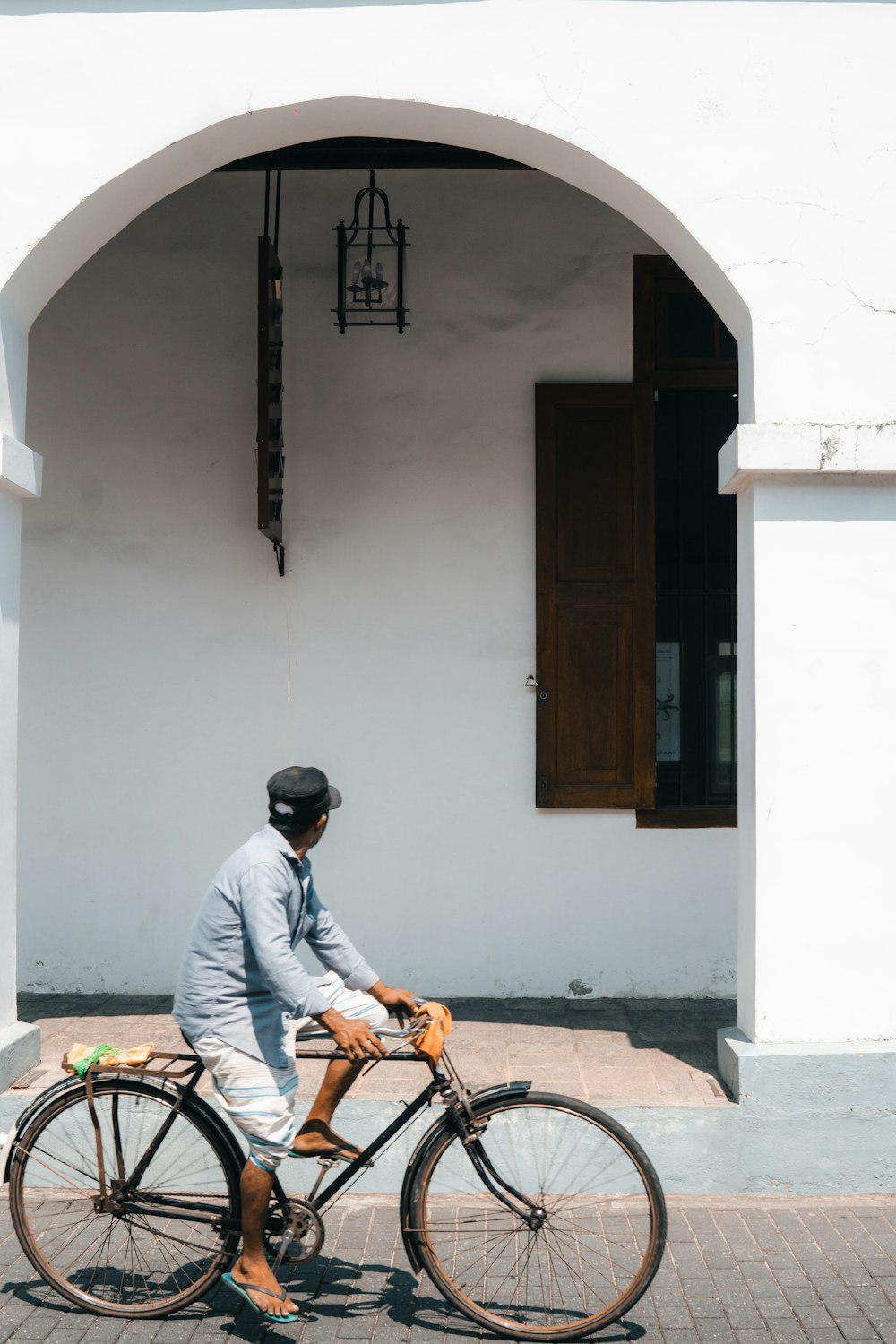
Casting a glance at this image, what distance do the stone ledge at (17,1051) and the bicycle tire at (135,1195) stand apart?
105cm

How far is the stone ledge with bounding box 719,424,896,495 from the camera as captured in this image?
5008 millimetres

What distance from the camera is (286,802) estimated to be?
12.6 feet

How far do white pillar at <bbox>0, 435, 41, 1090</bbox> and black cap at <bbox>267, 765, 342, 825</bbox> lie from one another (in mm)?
1864

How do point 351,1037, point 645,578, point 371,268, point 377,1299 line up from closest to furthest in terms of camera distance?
point 351,1037, point 377,1299, point 371,268, point 645,578

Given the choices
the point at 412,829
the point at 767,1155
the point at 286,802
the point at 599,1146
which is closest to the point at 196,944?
the point at 286,802

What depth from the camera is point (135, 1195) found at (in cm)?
392

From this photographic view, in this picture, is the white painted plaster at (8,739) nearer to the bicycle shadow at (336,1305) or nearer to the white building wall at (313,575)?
the bicycle shadow at (336,1305)

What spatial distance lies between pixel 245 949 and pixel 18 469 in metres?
2.43

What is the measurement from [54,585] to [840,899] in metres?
4.42

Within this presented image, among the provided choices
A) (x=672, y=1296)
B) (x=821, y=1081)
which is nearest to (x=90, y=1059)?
(x=672, y=1296)

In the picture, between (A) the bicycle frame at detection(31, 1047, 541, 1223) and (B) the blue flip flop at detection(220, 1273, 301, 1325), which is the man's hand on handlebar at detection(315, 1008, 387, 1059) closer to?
(A) the bicycle frame at detection(31, 1047, 541, 1223)

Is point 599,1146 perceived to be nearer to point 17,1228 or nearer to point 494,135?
point 17,1228

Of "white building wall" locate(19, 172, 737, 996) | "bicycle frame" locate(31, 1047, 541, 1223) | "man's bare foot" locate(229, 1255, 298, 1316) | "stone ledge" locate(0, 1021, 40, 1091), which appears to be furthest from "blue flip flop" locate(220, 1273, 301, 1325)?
"white building wall" locate(19, 172, 737, 996)

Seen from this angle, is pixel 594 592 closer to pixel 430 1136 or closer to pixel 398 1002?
pixel 398 1002
